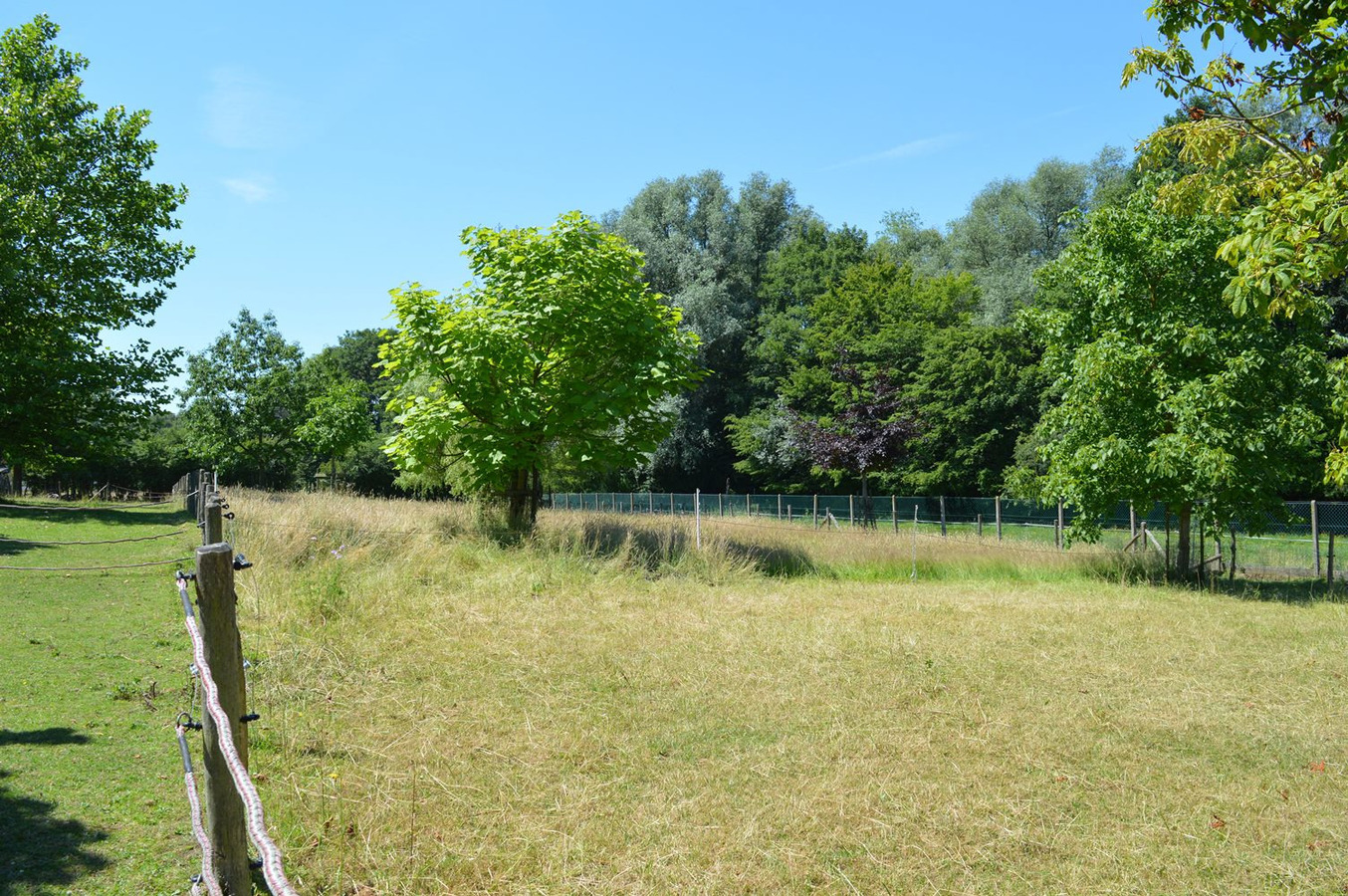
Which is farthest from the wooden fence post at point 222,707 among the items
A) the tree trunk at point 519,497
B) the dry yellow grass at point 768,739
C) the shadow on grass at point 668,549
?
the tree trunk at point 519,497

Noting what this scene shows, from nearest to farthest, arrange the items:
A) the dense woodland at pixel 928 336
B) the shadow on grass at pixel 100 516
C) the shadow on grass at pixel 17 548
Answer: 1. the dense woodland at pixel 928 336
2. the shadow on grass at pixel 17 548
3. the shadow on grass at pixel 100 516

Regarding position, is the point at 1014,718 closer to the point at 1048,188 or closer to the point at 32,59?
the point at 32,59

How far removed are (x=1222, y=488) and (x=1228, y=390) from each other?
170 centimetres

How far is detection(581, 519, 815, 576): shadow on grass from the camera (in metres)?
15.2

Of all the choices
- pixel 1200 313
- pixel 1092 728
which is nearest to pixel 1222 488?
pixel 1200 313

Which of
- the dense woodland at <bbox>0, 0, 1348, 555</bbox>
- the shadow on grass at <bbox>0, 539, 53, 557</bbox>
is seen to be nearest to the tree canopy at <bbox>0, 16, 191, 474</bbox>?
the dense woodland at <bbox>0, 0, 1348, 555</bbox>

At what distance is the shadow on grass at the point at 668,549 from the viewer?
1523cm

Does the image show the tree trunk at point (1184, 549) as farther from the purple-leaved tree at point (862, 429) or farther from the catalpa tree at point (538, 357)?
the purple-leaved tree at point (862, 429)

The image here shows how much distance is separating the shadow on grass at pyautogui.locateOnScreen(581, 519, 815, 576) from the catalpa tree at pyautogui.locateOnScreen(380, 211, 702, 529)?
Result: 1353 mm

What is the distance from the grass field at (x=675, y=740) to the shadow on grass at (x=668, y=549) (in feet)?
8.27

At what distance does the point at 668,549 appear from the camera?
51.9 feet

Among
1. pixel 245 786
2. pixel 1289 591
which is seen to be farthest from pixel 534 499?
pixel 245 786

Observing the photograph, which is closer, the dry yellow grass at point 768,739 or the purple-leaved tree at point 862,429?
the dry yellow grass at point 768,739

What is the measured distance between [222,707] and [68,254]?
31.4 meters
